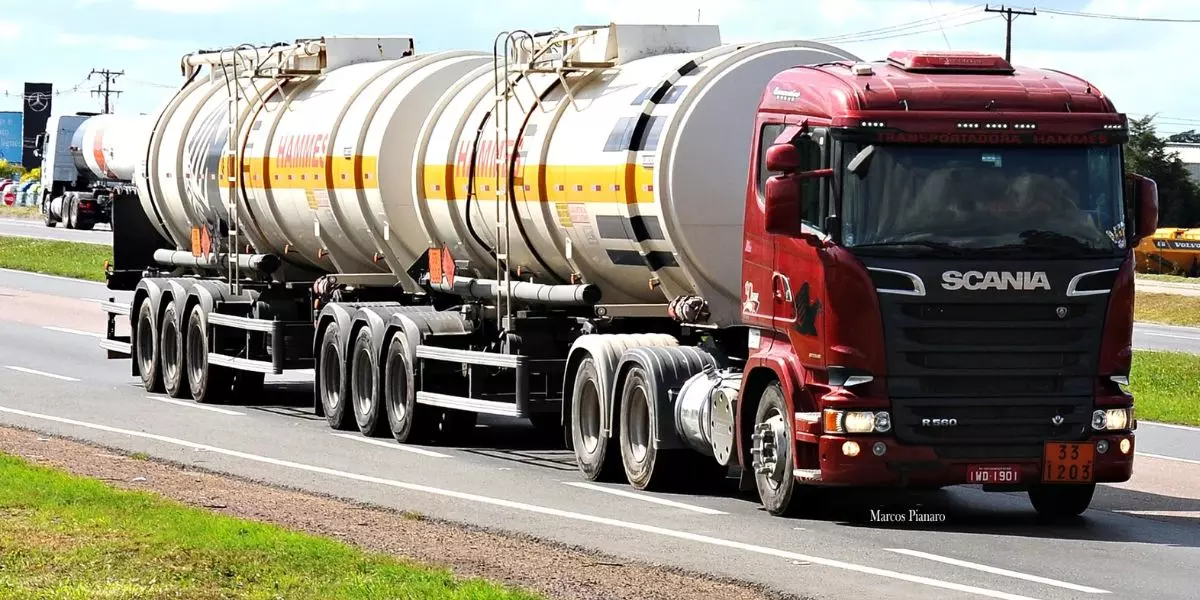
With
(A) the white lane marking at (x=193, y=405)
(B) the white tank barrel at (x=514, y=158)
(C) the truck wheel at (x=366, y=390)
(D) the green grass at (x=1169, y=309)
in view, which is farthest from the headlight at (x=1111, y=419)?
(D) the green grass at (x=1169, y=309)

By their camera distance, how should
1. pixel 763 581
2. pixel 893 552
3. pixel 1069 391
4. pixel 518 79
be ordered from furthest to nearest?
pixel 518 79, pixel 1069 391, pixel 893 552, pixel 763 581

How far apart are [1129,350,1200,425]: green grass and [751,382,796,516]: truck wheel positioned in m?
Result: 9.99

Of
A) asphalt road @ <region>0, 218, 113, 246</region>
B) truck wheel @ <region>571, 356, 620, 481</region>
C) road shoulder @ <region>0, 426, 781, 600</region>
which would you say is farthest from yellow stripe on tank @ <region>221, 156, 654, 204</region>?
asphalt road @ <region>0, 218, 113, 246</region>

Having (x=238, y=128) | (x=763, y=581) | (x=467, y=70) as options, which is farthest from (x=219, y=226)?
(x=763, y=581)

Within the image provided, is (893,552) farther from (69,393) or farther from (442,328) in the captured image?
(69,393)

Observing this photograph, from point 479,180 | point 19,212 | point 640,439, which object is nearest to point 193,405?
point 479,180

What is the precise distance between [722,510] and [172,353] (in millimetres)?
12307

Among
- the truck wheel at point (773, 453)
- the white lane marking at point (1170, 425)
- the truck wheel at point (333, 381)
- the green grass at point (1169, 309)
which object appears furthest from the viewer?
the green grass at point (1169, 309)

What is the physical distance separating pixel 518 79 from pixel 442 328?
2623 millimetres

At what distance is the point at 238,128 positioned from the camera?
24859 millimetres

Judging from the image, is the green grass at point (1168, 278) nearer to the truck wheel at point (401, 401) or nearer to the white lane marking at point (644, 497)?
the truck wheel at point (401, 401)

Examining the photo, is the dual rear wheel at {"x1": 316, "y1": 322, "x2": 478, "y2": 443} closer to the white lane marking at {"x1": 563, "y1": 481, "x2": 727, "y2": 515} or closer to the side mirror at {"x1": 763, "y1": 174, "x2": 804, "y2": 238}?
the white lane marking at {"x1": 563, "y1": 481, "x2": 727, "y2": 515}

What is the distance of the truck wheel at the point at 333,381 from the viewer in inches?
862

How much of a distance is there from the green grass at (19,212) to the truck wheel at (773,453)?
272ft
